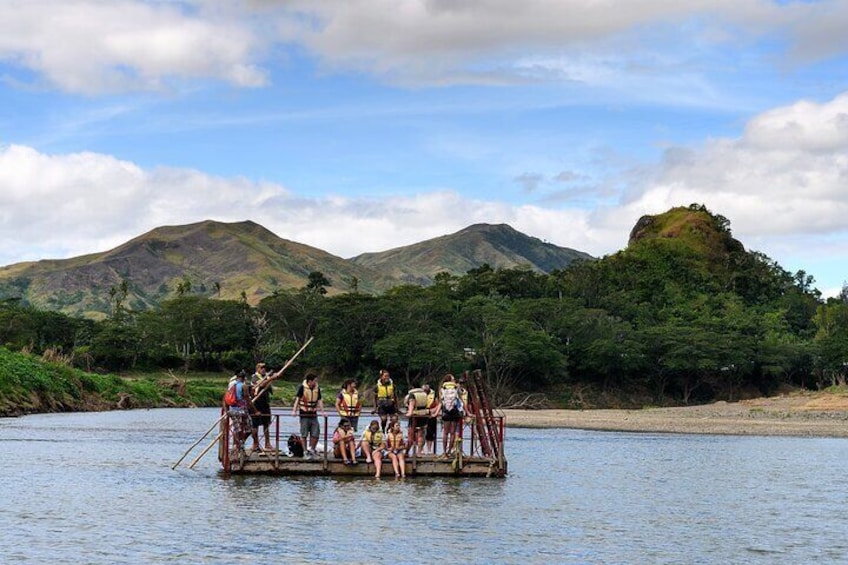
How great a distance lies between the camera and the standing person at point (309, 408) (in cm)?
3712

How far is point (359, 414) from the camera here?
3784cm

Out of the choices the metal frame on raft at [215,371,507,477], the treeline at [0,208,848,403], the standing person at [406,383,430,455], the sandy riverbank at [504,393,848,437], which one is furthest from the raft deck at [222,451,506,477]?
the treeline at [0,208,848,403]

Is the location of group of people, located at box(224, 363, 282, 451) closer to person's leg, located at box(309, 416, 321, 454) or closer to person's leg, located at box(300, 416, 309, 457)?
person's leg, located at box(300, 416, 309, 457)

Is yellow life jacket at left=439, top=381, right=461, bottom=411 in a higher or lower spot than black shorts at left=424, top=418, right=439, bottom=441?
higher

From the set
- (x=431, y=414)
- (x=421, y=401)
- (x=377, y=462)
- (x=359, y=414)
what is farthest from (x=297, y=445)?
(x=431, y=414)

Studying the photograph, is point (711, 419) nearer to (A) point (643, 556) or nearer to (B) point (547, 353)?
(B) point (547, 353)

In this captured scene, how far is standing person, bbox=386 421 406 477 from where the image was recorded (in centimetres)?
3741

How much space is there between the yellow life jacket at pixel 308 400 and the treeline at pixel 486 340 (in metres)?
80.9

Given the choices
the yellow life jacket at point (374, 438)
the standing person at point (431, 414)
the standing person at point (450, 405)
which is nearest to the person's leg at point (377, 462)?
the yellow life jacket at point (374, 438)

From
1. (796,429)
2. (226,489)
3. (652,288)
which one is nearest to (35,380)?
(226,489)

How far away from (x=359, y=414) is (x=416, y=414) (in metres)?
1.94

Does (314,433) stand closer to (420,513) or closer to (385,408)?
(385,408)

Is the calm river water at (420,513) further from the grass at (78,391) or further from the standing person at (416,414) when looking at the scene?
the grass at (78,391)

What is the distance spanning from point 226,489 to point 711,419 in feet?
206
